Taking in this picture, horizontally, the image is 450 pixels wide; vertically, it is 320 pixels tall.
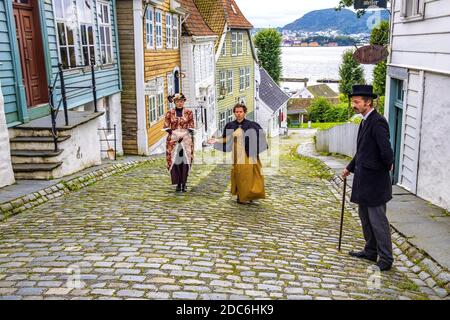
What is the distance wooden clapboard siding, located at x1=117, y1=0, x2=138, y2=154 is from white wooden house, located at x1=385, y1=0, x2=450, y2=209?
30.4 ft

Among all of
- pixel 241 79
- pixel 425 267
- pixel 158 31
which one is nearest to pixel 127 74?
pixel 158 31

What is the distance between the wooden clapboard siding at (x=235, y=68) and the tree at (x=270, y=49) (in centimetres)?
1761

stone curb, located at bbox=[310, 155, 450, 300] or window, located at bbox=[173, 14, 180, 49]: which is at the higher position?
window, located at bbox=[173, 14, 180, 49]

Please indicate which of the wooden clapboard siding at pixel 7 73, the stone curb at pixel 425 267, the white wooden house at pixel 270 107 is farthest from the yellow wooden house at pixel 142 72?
the white wooden house at pixel 270 107

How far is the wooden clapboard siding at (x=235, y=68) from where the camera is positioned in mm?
30633


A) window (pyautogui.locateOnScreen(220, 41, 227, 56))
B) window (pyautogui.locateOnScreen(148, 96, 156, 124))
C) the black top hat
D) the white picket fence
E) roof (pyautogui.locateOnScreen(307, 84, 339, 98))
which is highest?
window (pyautogui.locateOnScreen(220, 41, 227, 56))

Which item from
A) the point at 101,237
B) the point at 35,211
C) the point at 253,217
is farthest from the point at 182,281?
the point at 35,211

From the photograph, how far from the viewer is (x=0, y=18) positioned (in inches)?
350

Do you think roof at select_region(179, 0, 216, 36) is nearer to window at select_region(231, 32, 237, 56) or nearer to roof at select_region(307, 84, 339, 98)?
window at select_region(231, 32, 237, 56)

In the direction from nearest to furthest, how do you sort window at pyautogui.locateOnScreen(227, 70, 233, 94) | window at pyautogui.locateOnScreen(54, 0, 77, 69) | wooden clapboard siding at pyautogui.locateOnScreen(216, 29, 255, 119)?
window at pyautogui.locateOnScreen(54, 0, 77, 69), wooden clapboard siding at pyautogui.locateOnScreen(216, 29, 255, 119), window at pyautogui.locateOnScreen(227, 70, 233, 94)

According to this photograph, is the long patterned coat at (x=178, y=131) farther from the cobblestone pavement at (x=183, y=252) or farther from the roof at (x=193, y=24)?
the roof at (x=193, y=24)

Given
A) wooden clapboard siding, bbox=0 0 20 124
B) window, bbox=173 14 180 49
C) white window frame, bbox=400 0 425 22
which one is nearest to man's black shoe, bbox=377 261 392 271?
white window frame, bbox=400 0 425 22

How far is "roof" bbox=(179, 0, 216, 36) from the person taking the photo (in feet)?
74.8

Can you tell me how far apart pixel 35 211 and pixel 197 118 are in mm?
17780
